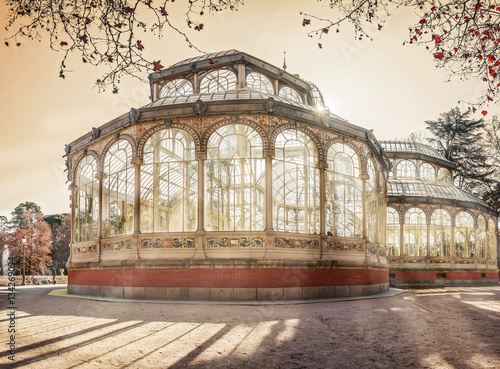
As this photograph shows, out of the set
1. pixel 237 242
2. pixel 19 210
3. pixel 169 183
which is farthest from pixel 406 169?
pixel 19 210

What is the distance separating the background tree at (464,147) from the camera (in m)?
45.4

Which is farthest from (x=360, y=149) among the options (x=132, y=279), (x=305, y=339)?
(x=305, y=339)

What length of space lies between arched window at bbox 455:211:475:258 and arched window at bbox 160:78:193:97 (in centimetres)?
2019

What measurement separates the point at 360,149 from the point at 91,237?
11.5 m

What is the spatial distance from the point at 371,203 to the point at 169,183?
361 inches

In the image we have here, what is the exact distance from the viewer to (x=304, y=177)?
57.8 ft

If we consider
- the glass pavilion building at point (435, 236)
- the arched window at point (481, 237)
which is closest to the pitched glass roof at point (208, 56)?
the glass pavilion building at point (435, 236)

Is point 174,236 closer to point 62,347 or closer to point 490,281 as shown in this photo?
point 62,347

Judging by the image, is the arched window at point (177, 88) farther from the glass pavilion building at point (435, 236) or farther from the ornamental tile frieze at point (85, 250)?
the glass pavilion building at point (435, 236)

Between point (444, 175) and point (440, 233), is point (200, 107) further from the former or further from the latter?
point (444, 175)

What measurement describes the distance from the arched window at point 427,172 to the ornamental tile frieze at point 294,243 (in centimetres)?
2171

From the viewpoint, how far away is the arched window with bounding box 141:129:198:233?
16.9 metres

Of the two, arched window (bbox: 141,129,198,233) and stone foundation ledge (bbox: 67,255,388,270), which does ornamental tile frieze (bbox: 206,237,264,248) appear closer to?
stone foundation ledge (bbox: 67,255,388,270)

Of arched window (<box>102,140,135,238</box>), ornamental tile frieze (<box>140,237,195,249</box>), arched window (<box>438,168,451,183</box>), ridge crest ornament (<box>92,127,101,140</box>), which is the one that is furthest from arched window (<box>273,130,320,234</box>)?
arched window (<box>438,168,451,183</box>)
